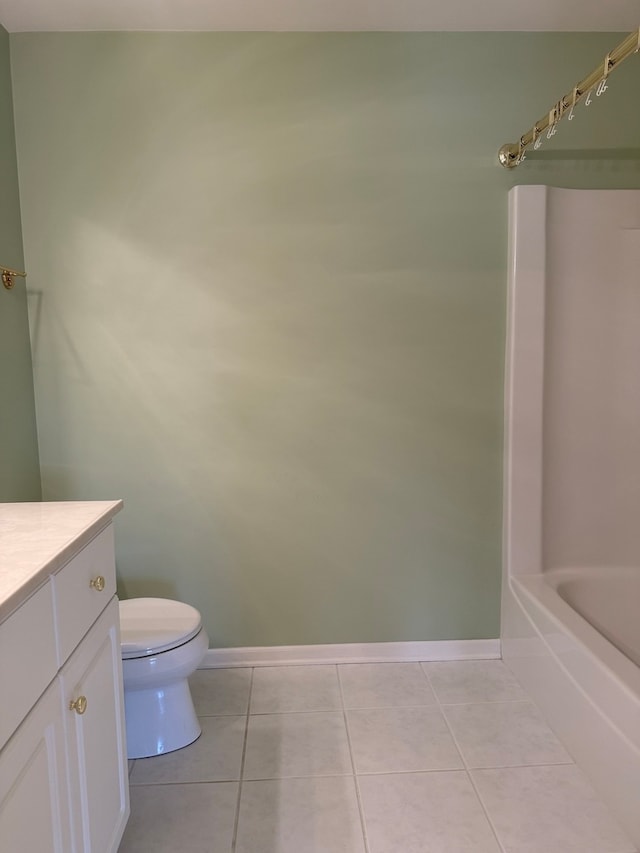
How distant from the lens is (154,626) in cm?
182

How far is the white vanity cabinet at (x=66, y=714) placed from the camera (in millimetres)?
883

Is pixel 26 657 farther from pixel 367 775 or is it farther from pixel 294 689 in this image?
pixel 294 689

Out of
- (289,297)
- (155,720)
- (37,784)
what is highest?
(289,297)

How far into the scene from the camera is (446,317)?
88.0 inches

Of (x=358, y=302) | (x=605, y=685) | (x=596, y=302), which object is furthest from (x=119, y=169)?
(x=605, y=685)

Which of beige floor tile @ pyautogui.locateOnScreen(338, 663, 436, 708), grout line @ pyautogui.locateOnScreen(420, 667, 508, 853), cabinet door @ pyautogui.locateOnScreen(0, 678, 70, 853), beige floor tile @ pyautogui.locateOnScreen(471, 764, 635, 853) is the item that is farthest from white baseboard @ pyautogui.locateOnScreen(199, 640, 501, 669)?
cabinet door @ pyautogui.locateOnScreen(0, 678, 70, 853)

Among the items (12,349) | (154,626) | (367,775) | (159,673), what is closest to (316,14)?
(12,349)

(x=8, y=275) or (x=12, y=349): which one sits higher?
(x=8, y=275)

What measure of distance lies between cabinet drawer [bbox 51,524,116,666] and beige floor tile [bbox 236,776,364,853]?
0.76 metres

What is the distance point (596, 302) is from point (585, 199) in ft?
1.30

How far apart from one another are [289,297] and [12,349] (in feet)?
3.33

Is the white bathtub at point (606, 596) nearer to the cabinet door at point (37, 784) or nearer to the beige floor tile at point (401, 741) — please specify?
the beige floor tile at point (401, 741)

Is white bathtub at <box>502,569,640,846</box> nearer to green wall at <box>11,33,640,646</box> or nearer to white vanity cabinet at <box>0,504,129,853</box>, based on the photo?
green wall at <box>11,33,640,646</box>

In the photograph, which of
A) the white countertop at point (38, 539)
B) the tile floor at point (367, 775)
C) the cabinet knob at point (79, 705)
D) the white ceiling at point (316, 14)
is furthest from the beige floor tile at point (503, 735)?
the white ceiling at point (316, 14)
